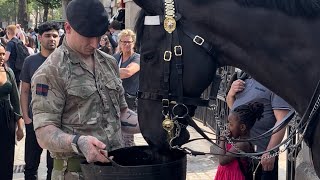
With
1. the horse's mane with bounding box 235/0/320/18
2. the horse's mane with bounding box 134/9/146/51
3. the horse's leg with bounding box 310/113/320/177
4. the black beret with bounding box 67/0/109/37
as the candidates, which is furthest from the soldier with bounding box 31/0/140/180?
the horse's leg with bounding box 310/113/320/177

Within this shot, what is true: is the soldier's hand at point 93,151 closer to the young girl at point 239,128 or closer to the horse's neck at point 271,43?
the horse's neck at point 271,43

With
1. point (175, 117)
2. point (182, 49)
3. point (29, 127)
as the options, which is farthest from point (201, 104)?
point (29, 127)

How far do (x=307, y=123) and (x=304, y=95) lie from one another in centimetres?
14

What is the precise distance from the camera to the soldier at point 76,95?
287 centimetres

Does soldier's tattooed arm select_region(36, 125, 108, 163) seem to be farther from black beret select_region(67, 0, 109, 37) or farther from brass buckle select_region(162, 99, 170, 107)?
black beret select_region(67, 0, 109, 37)

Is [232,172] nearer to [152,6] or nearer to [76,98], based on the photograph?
[76,98]

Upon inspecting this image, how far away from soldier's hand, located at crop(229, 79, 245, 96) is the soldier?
133 cm

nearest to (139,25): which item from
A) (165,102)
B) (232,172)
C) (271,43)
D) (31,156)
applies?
(165,102)

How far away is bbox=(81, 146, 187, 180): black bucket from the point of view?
251cm

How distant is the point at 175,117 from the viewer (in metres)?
2.51

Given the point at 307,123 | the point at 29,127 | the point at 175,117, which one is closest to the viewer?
the point at 307,123

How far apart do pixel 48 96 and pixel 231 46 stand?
3.64 ft

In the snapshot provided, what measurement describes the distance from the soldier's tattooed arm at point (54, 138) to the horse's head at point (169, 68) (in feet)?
1.56

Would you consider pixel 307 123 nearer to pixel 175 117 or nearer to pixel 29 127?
pixel 175 117
